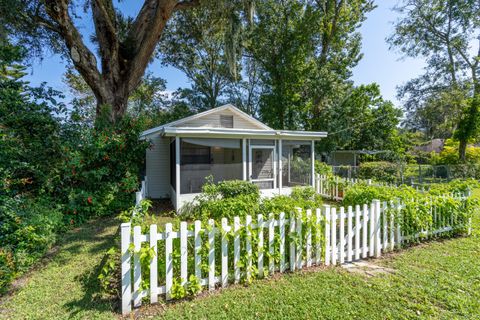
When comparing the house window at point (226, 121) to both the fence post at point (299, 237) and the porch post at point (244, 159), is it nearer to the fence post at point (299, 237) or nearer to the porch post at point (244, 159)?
the porch post at point (244, 159)

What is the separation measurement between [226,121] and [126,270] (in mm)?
Answer: 9034

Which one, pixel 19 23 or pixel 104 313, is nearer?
pixel 104 313

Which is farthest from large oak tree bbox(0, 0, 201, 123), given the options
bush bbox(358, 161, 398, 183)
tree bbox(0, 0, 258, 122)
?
bush bbox(358, 161, 398, 183)

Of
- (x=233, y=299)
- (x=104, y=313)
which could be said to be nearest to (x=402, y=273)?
(x=233, y=299)

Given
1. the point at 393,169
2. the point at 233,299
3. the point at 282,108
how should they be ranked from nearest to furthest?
the point at 233,299, the point at 393,169, the point at 282,108

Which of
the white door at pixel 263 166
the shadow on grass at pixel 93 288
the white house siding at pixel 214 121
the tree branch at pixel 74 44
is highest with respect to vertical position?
the tree branch at pixel 74 44

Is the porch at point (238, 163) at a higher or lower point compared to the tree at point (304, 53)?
lower

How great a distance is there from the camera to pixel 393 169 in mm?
14227

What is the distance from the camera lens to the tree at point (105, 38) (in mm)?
7484

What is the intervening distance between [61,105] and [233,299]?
23.1ft

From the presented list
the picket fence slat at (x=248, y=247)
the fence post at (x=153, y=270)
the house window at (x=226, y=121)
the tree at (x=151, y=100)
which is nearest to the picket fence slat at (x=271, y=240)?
the picket fence slat at (x=248, y=247)

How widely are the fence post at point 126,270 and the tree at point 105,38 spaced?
21.8 feet

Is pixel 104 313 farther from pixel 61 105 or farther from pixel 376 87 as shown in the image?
pixel 376 87

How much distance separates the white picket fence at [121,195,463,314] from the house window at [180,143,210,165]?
5069 millimetres
